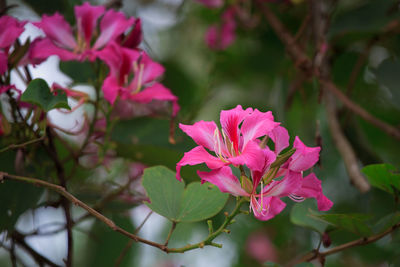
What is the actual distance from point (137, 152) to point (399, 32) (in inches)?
24.6

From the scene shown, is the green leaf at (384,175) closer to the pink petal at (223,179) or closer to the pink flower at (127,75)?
the pink petal at (223,179)

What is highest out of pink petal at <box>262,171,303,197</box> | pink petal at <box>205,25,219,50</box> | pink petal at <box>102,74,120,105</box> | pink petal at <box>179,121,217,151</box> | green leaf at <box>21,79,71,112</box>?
pink petal at <box>179,121,217,151</box>

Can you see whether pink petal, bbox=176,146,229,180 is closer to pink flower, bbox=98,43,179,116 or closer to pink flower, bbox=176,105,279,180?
pink flower, bbox=176,105,279,180

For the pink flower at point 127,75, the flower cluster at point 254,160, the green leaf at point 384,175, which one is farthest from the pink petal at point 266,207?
the pink flower at point 127,75

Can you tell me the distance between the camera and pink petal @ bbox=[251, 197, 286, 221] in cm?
48

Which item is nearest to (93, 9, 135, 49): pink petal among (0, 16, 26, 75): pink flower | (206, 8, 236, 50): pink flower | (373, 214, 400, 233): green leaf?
(0, 16, 26, 75): pink flower

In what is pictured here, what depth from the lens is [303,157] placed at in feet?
1.53

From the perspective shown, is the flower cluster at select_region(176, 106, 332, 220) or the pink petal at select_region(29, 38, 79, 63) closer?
the flower cluster at select_region(176, 106, 332, 220)

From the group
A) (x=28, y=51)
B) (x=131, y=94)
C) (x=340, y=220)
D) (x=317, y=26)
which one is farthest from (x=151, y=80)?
(x=317, y=26)

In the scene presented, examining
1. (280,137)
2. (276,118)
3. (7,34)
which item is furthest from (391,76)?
(7,34)

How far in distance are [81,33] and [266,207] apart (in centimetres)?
41

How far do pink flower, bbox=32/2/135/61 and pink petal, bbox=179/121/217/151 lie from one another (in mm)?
243

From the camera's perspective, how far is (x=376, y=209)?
34.4 inches

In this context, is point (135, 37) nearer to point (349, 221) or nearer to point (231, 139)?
point (231, 139)
